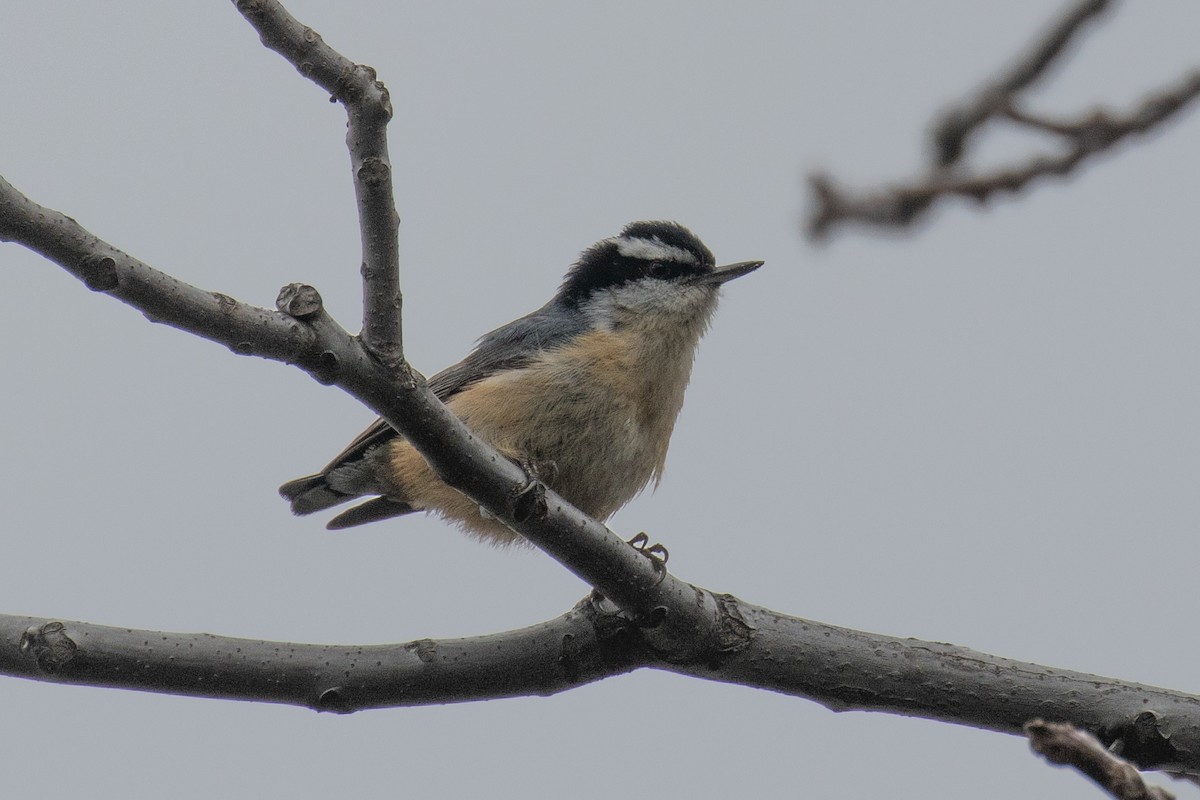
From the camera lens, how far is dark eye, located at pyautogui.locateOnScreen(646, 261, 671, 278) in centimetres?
578

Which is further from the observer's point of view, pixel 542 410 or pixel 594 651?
pixel 542 410

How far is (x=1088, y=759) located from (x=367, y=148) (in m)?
1.84

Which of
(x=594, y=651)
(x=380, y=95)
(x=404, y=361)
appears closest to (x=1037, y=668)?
(x=594, y=651)

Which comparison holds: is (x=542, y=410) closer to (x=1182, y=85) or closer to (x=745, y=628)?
(x=745, y=628)

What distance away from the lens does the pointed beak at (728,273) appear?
5.69 meters

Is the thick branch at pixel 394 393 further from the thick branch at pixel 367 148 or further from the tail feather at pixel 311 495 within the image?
the tail feather at pixel 311 495

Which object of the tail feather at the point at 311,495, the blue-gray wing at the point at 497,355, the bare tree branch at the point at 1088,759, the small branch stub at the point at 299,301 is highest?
the blue-gray wing at the point at 497,355

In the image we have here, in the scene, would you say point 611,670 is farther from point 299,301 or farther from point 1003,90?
point 1003,90

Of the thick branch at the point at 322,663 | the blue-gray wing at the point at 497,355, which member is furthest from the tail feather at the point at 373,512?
the thick branch at the point at 322,663

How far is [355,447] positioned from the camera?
5551 millimetres

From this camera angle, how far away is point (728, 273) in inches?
224

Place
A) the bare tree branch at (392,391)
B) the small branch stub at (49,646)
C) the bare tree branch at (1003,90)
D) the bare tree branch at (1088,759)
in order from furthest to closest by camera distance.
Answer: the small branch stub at (49,646)
the bare tree branch at (392,391)
the bare tree branch at (1088,759)
the bare tree branch at (1003,90)

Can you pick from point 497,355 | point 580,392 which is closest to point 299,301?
point 580,392

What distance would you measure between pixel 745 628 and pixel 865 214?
8.34ft
